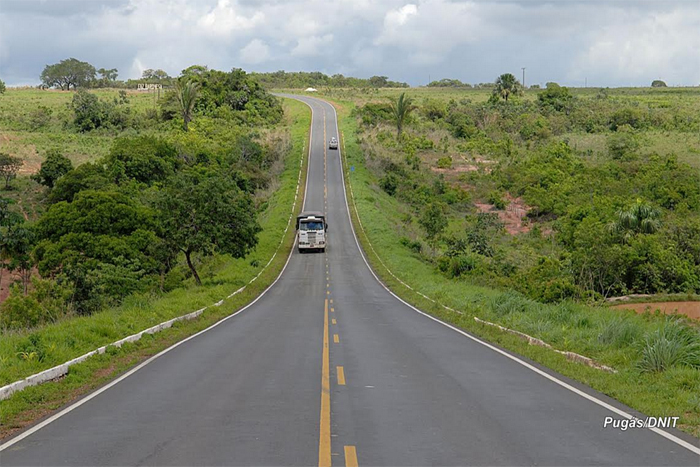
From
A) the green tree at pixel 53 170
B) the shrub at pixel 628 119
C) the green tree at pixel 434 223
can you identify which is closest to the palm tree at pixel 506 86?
the shrub at pixel 628 119

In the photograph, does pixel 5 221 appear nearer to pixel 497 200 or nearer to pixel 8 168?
pixel 8 168

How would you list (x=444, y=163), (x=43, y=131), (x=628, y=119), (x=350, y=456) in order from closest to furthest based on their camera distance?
(x=350, y=456), (x=444, y=163), (x=43, y=131), (x=628, y=119)

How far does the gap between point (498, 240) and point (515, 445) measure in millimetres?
52133

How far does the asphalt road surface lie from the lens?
326 inches

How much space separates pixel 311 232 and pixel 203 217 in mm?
19224

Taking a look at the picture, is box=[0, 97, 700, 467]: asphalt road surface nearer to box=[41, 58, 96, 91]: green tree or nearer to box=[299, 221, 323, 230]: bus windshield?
box=[299, 221, 323, 230]: bus windshield

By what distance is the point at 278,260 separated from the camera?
5091 centimetres

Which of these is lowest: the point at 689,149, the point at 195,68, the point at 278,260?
the point at 278,260

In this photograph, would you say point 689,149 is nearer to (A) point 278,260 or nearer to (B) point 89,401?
(A) point 278,260

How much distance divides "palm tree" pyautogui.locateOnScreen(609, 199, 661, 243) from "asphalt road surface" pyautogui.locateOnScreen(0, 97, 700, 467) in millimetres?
28260

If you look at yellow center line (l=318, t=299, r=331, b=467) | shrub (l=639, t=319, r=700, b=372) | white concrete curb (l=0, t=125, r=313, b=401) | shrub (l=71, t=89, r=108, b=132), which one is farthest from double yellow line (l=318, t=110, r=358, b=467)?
shrub (l=71, t=89, r=108, b=132)

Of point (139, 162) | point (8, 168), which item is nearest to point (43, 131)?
point (8, 168)

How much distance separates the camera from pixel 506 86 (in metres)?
127

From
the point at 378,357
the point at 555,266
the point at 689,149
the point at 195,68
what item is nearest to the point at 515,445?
the point at 378,357
